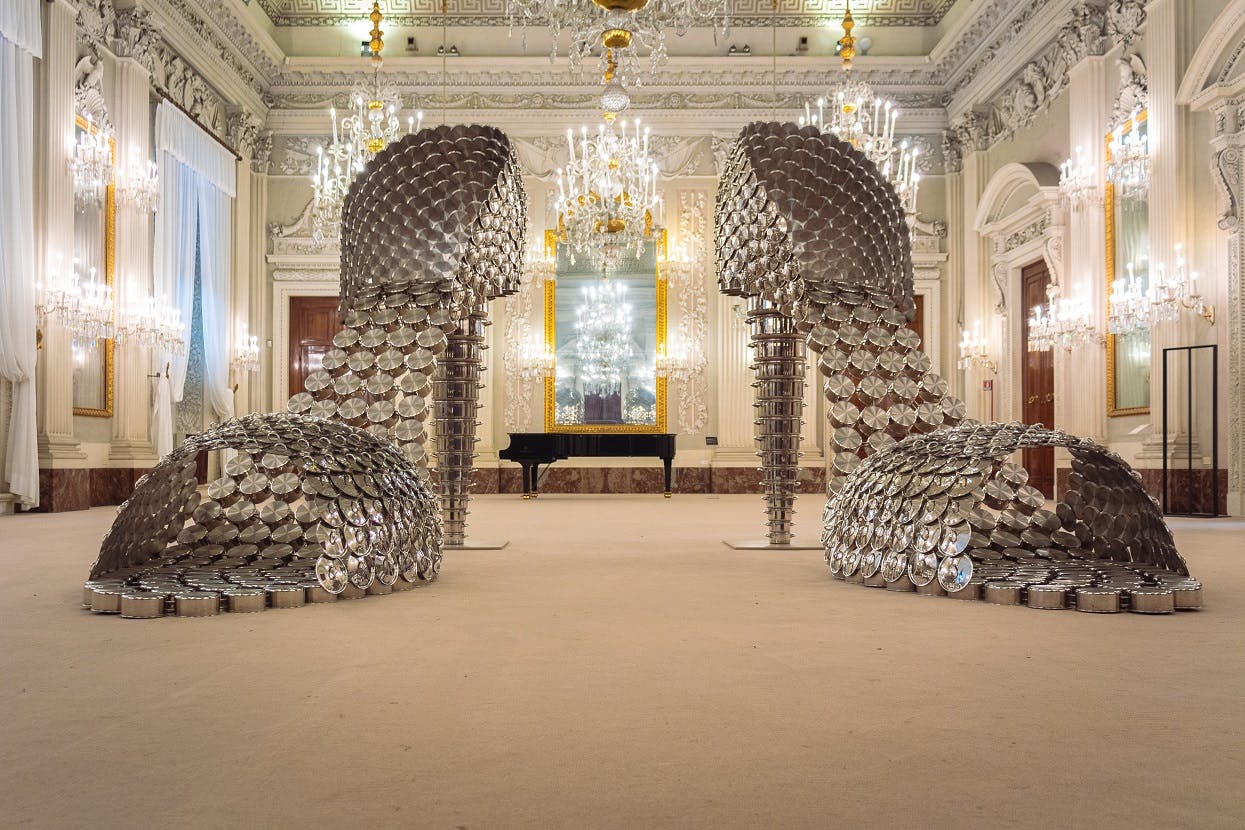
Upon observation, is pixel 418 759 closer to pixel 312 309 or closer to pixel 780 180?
pixel 780 180

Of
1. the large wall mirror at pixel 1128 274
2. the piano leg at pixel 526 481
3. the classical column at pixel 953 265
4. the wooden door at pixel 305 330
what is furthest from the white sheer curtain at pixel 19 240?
the classical column at pixel 953 265

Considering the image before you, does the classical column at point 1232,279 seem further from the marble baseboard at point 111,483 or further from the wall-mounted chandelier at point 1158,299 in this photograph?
the marble baseboard at point 111,483

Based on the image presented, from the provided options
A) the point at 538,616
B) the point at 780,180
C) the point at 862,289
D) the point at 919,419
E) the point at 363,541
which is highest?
the point at 780,180

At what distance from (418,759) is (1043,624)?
1762 millimetres

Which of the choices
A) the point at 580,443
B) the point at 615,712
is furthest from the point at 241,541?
the point at 580,443

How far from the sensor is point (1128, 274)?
9.09 metres

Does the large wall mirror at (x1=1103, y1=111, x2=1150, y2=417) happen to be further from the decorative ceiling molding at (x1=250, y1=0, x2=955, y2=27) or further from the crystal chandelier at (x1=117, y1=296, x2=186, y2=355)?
the crystal chandelier at (x1=117, y1=296, x2=186, y2=355)

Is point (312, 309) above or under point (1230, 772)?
above

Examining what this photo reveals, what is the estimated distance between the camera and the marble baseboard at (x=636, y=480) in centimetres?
1325

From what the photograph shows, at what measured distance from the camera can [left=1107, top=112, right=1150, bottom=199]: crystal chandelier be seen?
8648 millimetres

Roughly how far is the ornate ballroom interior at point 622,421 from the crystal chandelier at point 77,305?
1.8 inches

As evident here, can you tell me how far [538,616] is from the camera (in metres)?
2.66

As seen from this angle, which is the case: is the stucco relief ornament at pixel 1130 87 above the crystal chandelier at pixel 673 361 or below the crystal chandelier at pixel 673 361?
above

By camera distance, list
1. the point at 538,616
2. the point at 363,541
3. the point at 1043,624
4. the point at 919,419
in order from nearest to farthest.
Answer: the point at 1043,624 → the point at 538,616 → the point at 363,541 → the point at 919,419
